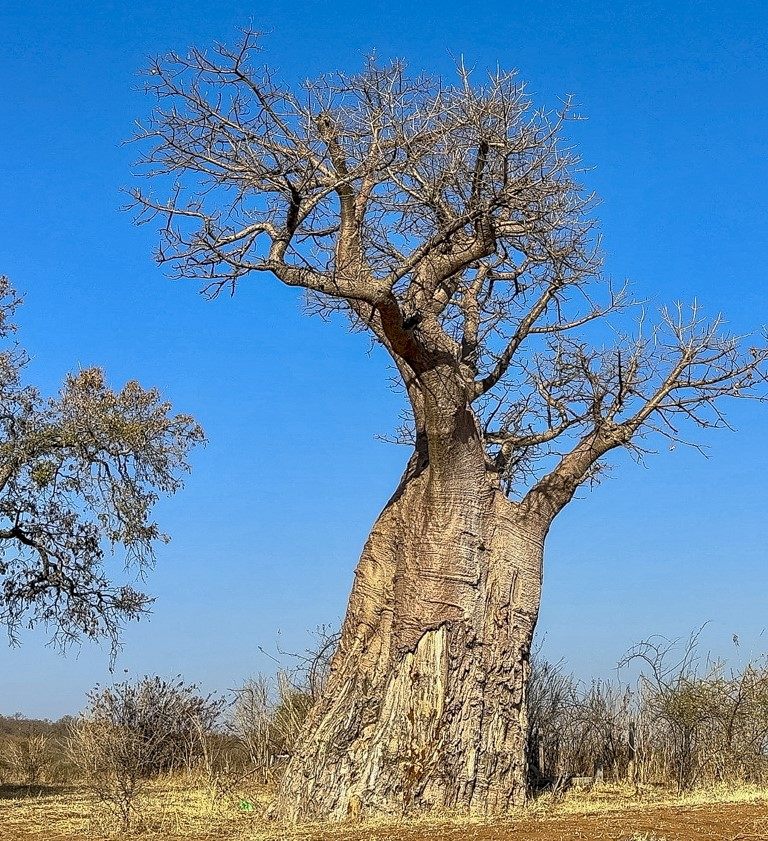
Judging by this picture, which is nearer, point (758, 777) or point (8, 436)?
point (758, 777)

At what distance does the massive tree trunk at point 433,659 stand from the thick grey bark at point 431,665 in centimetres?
1

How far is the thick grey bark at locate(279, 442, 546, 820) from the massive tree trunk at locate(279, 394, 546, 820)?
11 millimetres

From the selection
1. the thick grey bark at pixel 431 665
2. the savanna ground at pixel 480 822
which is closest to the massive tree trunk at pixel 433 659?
the thick grey bark at pixel 431 665

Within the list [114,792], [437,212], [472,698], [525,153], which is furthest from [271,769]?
[525,153]

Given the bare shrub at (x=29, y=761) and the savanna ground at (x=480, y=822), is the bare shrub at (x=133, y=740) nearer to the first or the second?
the savanna ground at (x=480, y=822)

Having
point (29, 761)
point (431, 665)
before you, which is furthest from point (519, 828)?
point (29, 761)

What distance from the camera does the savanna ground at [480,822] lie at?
7.75 m

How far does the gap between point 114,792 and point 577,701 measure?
5766 millimetres

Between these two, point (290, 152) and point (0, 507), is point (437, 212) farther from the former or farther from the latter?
point (0, 507)

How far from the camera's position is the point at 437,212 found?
9.34m

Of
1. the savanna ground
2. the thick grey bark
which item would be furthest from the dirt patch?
the thick grey bark

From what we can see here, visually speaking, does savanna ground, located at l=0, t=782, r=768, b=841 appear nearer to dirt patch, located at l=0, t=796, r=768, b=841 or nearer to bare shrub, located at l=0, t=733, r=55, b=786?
dirt patch, located at l=0, t=796, r=768, b=841

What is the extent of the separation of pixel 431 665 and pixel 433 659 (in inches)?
2.1

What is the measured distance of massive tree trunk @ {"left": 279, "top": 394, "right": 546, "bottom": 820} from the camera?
344 inches
